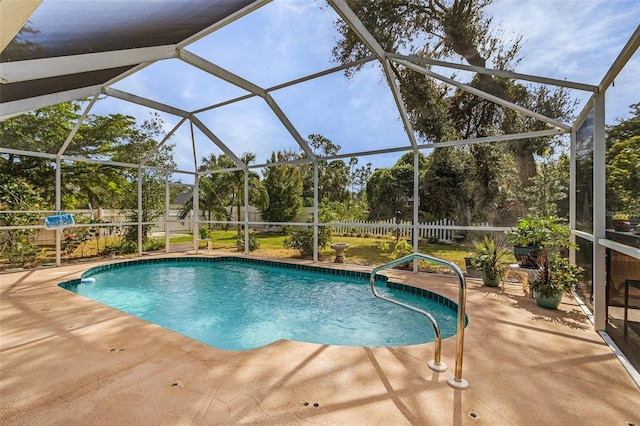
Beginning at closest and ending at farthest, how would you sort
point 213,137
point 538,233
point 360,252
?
point 538,233 → point 213,137 → point 360,252

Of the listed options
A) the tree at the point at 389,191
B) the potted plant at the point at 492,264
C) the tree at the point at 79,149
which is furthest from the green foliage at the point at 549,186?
the tree at the point at 79,149

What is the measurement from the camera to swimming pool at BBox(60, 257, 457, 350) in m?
4.07

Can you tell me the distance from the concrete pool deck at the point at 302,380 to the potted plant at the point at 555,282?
0.52 meters

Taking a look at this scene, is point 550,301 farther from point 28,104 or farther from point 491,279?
point 28,104

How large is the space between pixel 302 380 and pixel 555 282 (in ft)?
12.4

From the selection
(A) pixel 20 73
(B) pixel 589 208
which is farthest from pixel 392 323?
(A) pixel 20 73

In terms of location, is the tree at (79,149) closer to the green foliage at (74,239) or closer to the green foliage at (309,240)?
the green foliage at (74,239)

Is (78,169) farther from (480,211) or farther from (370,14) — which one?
(480,211)

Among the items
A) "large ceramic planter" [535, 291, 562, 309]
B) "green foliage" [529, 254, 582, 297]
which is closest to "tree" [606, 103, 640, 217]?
"green foliage" [529, 254, 582, 297]

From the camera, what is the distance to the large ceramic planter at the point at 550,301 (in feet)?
12.8

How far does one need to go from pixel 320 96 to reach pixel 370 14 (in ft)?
6.99

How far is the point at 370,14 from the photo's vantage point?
4625mm

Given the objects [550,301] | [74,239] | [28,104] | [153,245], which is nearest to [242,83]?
[28,104]

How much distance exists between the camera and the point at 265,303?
5.45 m
